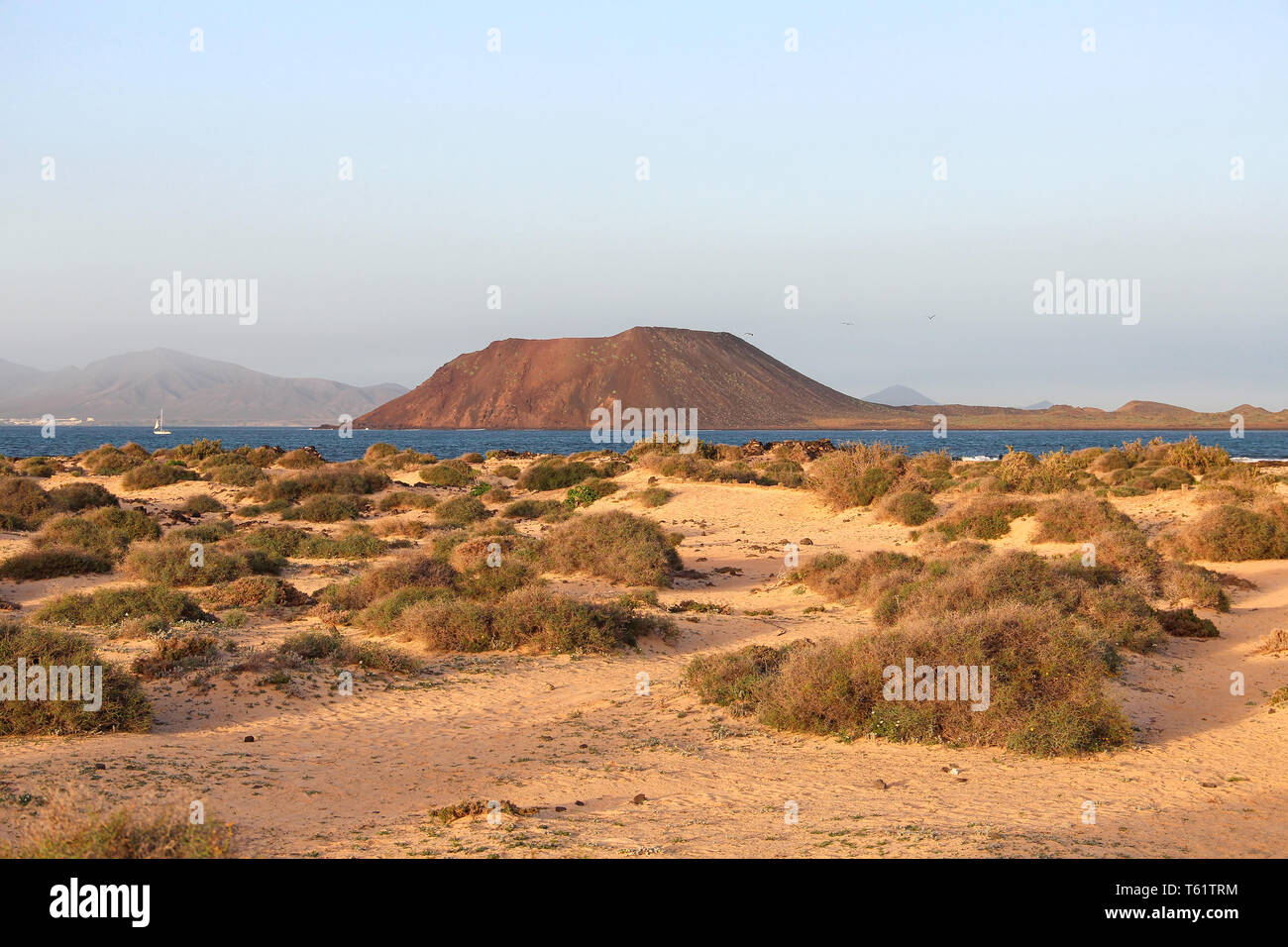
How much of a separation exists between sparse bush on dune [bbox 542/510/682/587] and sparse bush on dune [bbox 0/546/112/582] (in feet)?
27.4

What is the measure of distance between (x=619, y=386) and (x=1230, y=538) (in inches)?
5881

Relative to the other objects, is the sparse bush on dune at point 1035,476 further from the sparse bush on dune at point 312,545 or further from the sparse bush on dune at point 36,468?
the sparse bush on dune at point 36,468

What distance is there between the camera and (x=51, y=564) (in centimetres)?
1683

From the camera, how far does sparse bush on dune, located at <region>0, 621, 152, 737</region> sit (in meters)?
8.45

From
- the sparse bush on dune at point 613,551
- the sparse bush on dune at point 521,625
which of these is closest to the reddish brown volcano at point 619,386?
the sparse bush on dune at point 613,551

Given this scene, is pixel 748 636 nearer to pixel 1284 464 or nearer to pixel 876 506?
pixel 876 506

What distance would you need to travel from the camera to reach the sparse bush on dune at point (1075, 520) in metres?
20.3

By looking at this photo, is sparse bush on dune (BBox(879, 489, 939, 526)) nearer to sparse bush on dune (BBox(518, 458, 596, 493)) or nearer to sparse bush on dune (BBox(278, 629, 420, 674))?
sparse bush on dune (BBox(518, 458, 596, 493))

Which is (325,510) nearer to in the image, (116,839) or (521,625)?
(521,625)

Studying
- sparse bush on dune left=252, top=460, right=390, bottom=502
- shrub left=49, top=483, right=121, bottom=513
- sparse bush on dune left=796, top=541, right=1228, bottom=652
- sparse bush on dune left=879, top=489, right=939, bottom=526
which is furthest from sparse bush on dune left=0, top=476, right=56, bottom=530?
sparse bush on dune left=879, top=489, right=939, bottom=526

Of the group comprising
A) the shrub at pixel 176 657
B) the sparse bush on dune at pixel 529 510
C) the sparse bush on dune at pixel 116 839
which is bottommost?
the shrub at pixel 176 657

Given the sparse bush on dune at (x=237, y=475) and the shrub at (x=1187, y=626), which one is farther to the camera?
the sparse bush on dune at (x=237, y=475)

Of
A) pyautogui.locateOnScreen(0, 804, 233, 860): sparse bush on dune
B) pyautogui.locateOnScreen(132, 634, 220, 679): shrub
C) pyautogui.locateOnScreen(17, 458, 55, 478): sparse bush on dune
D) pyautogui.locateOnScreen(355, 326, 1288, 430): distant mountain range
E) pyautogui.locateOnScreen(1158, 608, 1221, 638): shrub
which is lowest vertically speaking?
pyautogui.locateOnScreen(1158, 608, 1221, 638): shrub

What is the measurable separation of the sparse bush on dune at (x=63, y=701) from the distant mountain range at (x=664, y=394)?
A: 14433 centimetres
